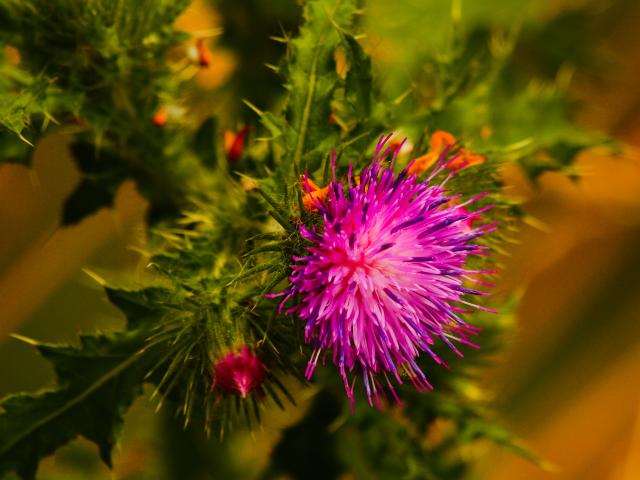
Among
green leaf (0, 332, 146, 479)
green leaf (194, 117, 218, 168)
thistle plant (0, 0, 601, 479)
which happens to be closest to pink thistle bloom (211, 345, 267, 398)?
thistle plant (0, 0, 601, 479)

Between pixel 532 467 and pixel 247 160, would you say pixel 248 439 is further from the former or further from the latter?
pixel 532 467

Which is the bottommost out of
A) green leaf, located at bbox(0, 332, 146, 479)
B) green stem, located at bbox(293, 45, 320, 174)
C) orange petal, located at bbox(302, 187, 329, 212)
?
green leaf, located at bbox(0, 332, 146, 479)

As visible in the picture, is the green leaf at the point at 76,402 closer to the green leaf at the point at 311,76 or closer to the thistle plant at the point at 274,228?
the thistle plant at the point at 274,228

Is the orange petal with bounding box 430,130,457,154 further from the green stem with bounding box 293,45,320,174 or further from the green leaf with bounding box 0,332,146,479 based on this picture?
the green leaf with bounding box 0,332,146,479

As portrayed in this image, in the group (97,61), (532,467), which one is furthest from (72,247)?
(532,467)

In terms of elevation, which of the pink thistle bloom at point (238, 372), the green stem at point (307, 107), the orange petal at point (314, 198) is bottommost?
the pink thistle bloom at point (238, 372)

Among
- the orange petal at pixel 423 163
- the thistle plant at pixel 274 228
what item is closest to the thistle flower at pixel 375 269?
the thistle plant at pixel 274 228

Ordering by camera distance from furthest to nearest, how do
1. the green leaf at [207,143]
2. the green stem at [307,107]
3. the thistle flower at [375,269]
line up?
the green leaf at [207,143], the green stem at [307,107], the thistle flower at [375,269]
